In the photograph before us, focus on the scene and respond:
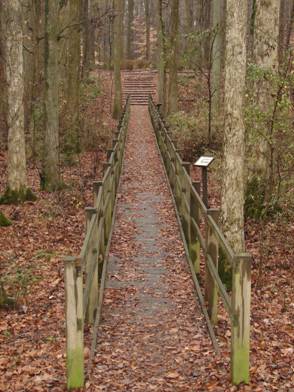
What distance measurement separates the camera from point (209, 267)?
7.08 metres

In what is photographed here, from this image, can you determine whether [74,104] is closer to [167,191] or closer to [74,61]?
[74,61]

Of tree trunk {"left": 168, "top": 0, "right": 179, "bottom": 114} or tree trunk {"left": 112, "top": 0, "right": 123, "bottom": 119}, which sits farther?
tree trunk {"left": 112, "top": 0, "right": 123, "bottom": 119}

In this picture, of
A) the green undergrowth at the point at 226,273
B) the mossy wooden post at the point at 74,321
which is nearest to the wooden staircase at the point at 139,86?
the green undergrowth at the point at 226,273

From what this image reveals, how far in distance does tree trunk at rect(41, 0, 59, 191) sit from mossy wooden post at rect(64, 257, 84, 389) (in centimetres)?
1013

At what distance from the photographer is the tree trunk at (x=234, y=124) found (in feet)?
25.6

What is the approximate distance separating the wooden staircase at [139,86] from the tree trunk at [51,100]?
29042 mm

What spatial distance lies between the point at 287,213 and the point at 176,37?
48.1ft

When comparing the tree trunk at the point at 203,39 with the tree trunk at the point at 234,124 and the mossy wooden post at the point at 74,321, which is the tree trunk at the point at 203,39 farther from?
the mossy wooden post at the point at 74,321

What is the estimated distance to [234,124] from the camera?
319 inches

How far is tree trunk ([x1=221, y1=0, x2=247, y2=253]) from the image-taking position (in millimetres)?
7805

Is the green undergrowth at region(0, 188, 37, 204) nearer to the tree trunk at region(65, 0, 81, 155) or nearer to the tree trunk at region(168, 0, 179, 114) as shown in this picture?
the tree trunk at region(65, 0, 81, 155)

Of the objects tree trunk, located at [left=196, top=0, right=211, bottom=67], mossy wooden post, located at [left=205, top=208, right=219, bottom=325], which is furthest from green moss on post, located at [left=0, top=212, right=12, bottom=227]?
tree trunk, located at [left=196, top=0, right=211, bottom=67]

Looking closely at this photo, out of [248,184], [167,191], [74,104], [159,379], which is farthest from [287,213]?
[74,104]

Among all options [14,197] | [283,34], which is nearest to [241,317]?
[14,197]
